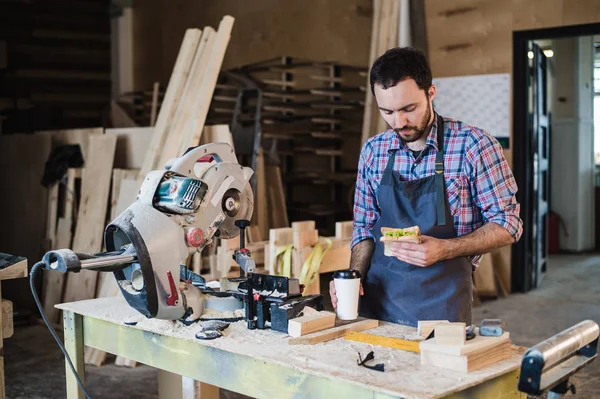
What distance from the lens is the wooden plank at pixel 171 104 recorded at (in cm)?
504

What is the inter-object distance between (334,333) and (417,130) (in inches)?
29.3

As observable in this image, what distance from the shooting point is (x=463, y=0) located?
22.0 feet

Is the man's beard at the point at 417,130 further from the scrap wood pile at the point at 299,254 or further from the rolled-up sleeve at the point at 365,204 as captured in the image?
the scrap wood pile at the point at 299,254

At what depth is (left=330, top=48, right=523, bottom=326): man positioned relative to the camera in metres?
2.39

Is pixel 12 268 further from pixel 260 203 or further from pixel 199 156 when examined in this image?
pixel 260 203

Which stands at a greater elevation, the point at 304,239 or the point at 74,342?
the point at 304,239

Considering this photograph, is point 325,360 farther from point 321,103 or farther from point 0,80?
point 0,80

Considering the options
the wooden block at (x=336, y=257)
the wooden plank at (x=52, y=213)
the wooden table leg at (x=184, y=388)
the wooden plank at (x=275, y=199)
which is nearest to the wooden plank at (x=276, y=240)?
the wooden block at (x=336, y=257)

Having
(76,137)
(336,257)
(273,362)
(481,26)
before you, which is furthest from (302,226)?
(481,26)

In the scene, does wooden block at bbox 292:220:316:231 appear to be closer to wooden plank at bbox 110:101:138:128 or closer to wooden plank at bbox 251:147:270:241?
wooden plank at bbox 251:147:270:241

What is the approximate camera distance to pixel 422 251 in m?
2.32

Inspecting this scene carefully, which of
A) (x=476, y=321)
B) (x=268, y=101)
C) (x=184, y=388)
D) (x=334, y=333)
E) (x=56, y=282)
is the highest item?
(x=268, y=101)

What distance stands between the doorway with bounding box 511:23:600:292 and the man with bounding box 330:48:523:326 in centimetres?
426

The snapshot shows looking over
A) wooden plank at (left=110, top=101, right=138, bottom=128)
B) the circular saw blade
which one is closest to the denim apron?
the circular saw blade
